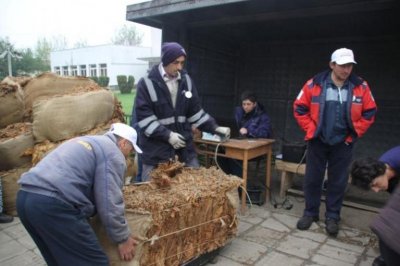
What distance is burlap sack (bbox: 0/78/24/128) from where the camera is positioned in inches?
181

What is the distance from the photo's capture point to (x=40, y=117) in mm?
4418

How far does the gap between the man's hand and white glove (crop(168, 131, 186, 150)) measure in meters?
1.13

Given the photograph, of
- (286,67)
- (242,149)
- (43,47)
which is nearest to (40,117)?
(242,149)

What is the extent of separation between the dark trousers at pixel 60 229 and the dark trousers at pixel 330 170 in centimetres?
261

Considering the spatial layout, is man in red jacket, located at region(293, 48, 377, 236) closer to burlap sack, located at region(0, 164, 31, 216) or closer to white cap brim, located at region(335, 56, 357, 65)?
white cap brim, located at region(335, 56, 357, 65)

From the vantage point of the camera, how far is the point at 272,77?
24.3 ft

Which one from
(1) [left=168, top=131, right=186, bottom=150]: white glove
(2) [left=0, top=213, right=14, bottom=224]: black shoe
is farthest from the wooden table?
(2) [left=0, top=213, right=14, bottom=224]: black shoe

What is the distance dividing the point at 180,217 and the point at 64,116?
2391mm

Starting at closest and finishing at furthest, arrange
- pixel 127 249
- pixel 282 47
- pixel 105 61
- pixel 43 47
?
pixel 127 249 → pixel 282 47 → pixel 105 61 → pixel 43 47

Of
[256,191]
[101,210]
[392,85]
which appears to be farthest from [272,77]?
[101,210]

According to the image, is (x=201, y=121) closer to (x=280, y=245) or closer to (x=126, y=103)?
(x=280, y=245)

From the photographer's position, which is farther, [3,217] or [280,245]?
[3,217]

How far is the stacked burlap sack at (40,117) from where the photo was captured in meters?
4.43

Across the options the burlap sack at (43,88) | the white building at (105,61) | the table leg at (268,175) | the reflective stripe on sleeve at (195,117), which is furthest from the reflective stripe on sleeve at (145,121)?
the white building at (105,61)
